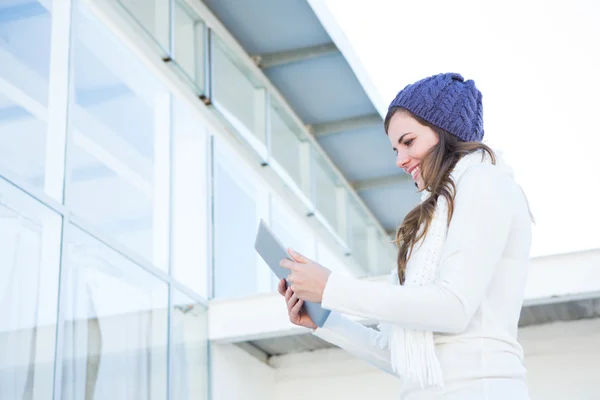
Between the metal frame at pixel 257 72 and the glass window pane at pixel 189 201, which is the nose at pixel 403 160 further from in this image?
the metal frame at pixel 257 72

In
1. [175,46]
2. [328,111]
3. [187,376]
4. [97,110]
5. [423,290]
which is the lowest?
[423,290]

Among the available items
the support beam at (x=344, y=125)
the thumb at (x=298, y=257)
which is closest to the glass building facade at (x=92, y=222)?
the thumb at (x=298, y=257)

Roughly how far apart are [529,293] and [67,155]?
9.89 feet

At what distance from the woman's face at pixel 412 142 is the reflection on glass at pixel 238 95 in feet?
18.9

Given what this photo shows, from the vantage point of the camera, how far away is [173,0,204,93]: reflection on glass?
7.38 metres

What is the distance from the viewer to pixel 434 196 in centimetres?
206

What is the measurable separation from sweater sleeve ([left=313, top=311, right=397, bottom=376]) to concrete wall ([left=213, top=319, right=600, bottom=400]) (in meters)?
4.51

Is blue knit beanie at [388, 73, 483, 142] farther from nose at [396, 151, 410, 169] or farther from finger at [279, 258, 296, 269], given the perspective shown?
finger at [279, 258, 296, 269]

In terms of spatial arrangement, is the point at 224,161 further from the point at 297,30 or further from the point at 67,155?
the point at 67,155

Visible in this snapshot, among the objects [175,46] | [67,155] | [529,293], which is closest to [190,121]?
[175,46]

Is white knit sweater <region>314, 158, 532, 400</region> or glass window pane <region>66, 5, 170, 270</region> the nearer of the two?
white knit sweater <region>314, 158, 532, 400</region>

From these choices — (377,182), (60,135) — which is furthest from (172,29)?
(377,182)

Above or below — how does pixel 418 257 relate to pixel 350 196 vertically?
below

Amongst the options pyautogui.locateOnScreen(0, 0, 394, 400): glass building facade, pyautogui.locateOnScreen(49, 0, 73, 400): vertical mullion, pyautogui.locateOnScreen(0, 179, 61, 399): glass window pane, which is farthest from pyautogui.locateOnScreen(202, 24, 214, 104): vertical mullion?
pyautogui.locateOnScreen(0, 179, 61, 399): glass window pane
